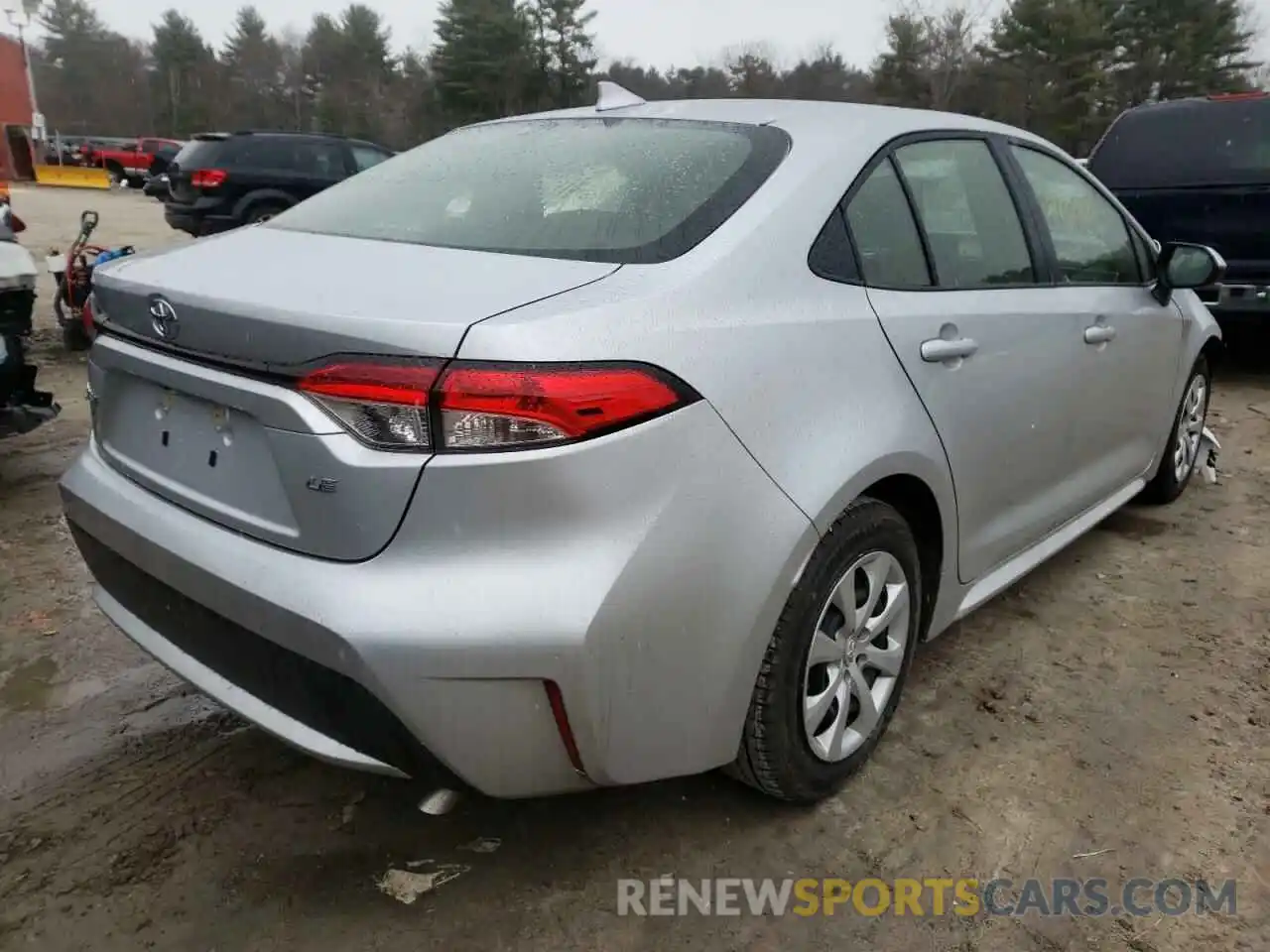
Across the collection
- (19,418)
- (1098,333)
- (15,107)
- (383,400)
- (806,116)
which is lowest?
(19,418)

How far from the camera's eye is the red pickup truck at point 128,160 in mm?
35469

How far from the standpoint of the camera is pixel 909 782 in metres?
2.49

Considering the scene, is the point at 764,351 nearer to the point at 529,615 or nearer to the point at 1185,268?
the point at 529,615

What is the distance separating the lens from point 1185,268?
3.64 m

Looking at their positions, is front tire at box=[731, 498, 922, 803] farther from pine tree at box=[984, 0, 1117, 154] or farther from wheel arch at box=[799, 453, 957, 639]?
pine tree at box=[984, 0, 1117, 154]

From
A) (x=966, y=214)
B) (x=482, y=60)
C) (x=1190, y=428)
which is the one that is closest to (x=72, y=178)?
(x=482, y=60)

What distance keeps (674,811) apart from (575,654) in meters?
0.86

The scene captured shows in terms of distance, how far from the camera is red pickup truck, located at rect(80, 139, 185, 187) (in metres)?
35.5

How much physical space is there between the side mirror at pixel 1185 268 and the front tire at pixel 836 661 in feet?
6.27

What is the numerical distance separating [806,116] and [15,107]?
4668cm

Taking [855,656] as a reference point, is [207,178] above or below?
above

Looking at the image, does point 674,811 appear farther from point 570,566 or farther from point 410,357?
point 410,357

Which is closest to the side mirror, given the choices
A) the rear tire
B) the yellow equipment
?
the rear tire

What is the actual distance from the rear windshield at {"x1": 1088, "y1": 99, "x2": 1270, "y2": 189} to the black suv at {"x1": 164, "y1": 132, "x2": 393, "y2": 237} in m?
9.08
